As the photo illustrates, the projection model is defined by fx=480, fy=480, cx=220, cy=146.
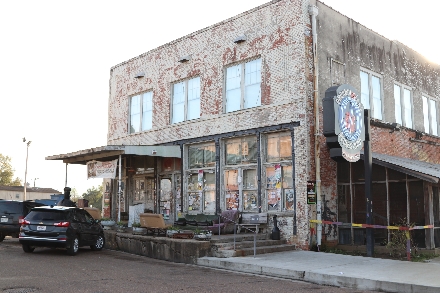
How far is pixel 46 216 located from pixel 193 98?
8.13 m

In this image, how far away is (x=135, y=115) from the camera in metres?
23.1

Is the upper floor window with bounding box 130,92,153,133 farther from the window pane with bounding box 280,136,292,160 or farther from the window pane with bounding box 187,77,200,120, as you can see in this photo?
the window pane with bounding box 280,136,292,160

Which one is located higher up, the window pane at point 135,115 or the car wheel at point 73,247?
the window pane at point 135,115

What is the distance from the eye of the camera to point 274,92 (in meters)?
16.7

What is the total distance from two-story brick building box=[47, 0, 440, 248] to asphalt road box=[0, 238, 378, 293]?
4868 millimetres

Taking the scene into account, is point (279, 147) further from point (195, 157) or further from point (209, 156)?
point (195, 157)

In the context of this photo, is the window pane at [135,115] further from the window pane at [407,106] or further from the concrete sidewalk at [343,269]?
the window pane at [407,106]

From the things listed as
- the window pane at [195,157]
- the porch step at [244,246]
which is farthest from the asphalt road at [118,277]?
the window pane at [195,157]

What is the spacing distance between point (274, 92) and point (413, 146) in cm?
747

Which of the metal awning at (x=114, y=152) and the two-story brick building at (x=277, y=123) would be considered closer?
the two-story brick building at (x=277, y=123)

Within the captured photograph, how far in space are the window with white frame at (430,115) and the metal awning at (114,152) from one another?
11557mm

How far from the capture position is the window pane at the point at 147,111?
22125mm

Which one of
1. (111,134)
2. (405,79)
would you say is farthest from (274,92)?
(111,134)

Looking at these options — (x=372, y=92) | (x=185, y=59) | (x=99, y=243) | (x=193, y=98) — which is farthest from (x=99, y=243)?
(x=372, y=92)
